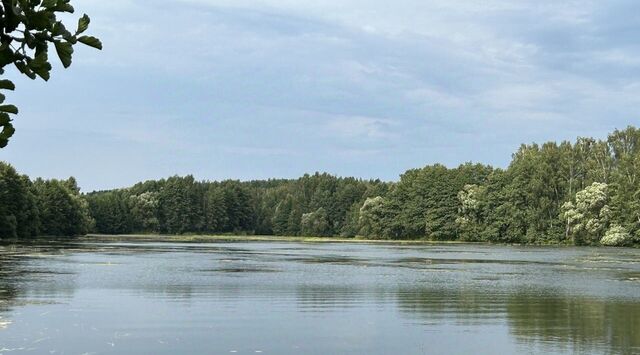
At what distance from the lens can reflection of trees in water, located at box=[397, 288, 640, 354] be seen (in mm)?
17859

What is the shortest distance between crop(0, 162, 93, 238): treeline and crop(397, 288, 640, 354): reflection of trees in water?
65271 millimetres

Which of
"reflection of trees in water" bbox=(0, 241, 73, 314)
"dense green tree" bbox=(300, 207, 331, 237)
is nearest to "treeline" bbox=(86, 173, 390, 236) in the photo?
"dense green tree" bbox=(300, 207, 331, 237)

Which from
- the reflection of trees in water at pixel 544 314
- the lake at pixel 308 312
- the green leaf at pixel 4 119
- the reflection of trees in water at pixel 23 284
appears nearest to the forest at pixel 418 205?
the reflection of trees in water at pixel 23 284

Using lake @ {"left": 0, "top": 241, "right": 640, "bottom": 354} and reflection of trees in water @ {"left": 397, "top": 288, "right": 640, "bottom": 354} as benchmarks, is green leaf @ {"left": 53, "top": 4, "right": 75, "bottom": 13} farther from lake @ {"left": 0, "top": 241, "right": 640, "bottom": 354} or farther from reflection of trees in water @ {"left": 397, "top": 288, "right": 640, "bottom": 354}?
reflection of trees in water @ {"left": 397, "top": 288, "right": 640, "bottom": 354}

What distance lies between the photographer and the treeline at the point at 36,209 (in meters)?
83.2

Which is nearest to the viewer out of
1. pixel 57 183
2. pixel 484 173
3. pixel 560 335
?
pixel 560 335

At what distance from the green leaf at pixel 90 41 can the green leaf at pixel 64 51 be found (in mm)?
70

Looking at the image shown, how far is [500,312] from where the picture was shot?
76.8 ft

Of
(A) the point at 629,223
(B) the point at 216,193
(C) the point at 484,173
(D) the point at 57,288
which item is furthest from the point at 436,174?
(D) the point at 57,288

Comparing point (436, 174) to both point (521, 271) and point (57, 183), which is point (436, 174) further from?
point (521, 271)

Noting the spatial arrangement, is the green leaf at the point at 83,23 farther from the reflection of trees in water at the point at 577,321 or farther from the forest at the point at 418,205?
the forest at the point at 418,205

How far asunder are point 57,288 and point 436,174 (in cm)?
9527

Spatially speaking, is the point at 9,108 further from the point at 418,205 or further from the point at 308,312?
the point at 418,205

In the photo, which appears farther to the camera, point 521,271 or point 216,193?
point 216,193
